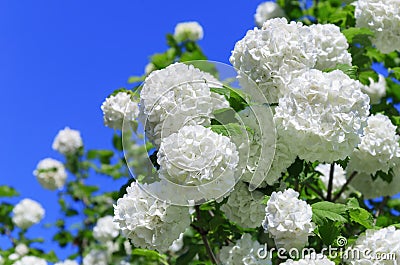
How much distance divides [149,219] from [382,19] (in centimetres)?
217

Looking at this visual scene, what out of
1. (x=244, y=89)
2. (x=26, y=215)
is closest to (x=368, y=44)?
(x=244, y=89)

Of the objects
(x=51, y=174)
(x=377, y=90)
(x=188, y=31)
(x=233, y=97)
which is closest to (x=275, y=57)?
(x=233, y=97)

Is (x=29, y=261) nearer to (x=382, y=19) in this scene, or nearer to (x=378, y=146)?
(x=378, y=146)

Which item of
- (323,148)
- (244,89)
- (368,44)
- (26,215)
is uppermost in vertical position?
(26,215)

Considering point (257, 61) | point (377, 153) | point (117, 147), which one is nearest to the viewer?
point (257, 61)

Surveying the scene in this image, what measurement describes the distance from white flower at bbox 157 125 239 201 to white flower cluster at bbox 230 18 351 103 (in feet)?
1.66

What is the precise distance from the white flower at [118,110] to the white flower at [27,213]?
472cm

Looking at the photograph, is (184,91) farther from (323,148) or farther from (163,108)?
(323,148)

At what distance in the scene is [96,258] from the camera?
713 cm

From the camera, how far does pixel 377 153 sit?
3691mm

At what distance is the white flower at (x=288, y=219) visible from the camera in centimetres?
273

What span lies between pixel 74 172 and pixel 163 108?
5.29 m

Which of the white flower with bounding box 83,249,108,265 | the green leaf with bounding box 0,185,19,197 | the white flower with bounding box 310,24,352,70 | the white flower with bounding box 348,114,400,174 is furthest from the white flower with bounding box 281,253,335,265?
the green leaf with bounding box 0,185,19,197

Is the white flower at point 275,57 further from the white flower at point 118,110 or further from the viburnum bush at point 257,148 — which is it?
the white flower at point 118,110
